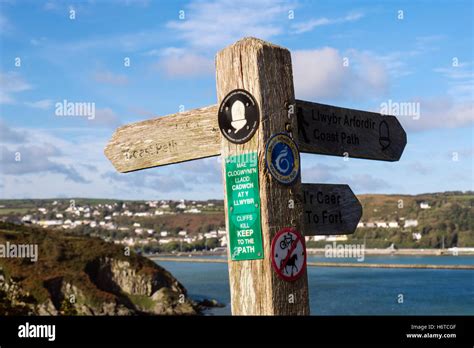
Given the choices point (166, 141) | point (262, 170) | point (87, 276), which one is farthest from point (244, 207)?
point (87, 276)

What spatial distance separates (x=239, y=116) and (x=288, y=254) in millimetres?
1087

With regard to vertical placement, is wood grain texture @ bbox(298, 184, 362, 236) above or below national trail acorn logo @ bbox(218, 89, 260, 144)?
below

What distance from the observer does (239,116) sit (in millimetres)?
4969

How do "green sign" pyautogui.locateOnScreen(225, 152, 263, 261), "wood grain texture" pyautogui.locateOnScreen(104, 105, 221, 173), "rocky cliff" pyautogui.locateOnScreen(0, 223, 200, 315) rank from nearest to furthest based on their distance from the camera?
"green sign" pyautogui.locateOnScreen(225, 152, 263, 261) → "wood grain texture" pyautogui.locateOnScreen(104, 105, 221, 173) → "rocky cliff" pyautogui.locateOnScreen(0, 223, 200, 315)

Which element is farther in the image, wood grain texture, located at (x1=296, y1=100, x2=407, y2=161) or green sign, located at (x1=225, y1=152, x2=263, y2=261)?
wood grain texture, located at (x1=296, y1=100, x2=407, y2=161)

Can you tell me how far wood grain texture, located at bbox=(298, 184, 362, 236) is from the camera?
5371mm

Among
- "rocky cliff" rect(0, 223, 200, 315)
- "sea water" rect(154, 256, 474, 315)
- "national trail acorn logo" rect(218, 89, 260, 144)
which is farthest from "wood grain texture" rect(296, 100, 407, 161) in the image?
"rocky cliff" rect(0, 223, 200, 315)

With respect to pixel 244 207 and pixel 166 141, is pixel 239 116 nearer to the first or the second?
pixel 244 207

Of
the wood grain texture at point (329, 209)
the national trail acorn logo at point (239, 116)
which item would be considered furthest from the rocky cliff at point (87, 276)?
the national trail acorn logo at point (239, 116)

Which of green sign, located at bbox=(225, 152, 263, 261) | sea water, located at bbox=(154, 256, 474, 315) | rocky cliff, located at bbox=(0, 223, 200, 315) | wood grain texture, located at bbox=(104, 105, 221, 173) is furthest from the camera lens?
rocky cliff, located at bbox=(0, 223, 200, 315)

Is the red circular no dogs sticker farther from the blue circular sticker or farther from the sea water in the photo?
the sea water

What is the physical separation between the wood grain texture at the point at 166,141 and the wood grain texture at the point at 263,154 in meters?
0.28

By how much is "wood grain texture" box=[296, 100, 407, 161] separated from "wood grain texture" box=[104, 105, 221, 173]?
72 centimetres
